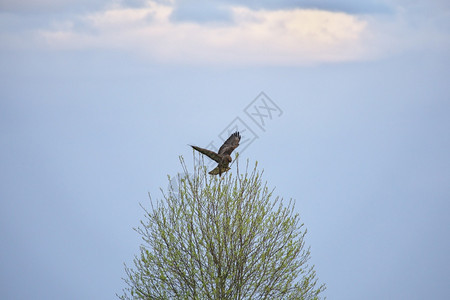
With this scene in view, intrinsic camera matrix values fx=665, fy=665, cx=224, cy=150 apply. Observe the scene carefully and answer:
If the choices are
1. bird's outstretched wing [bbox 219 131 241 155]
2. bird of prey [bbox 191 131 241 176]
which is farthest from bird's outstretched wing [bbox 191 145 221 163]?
bird's outstretched wing [bbox 219 131 241 155]

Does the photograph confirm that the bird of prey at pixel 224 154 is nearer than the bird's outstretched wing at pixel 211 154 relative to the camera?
No

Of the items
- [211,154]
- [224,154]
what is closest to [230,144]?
[224,154]

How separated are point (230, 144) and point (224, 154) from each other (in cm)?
50

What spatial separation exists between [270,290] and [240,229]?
2113 mm

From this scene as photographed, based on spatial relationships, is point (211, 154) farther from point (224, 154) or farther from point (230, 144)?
point (230, 144)

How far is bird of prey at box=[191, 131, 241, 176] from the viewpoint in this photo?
19.0m

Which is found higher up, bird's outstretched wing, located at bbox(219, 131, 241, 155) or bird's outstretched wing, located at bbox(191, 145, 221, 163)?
bird's outstretched wing, located at bbox(219, 131, 241, 155)

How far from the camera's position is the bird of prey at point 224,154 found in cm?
1897

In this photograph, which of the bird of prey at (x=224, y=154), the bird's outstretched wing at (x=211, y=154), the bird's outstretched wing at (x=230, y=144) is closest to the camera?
the bird's outstretched wing at (x=211, y=154)

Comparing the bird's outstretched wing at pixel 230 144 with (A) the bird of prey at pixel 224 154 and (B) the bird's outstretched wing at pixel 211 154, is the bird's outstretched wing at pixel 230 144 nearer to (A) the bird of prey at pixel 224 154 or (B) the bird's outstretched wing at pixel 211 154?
(A) the bird of prey at pixel 224 154

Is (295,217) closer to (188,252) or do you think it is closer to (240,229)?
(240,229)

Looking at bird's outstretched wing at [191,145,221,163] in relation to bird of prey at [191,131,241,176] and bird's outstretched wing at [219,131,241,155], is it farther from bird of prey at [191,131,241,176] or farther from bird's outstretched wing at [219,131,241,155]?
bird's outstretched wing at [219,131,241,155]

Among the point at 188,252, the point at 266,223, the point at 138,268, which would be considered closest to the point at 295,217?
the point at 266,223

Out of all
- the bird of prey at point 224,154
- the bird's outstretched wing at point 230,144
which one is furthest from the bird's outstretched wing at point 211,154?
the bird's outstretched wing at point 230,144
